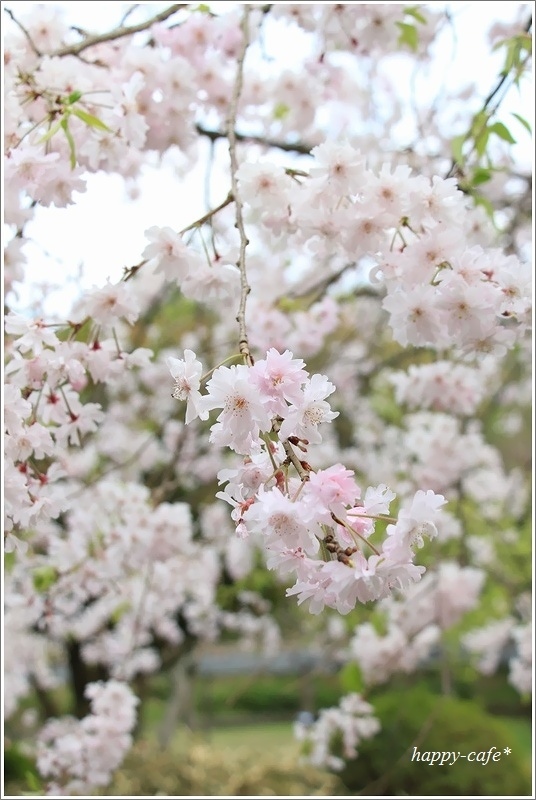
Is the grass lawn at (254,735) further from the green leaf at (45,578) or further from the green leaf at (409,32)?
the green leaf at (409,32)

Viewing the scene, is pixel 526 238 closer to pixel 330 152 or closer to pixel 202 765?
pixel 330 152

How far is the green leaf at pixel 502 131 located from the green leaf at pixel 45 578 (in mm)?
1831

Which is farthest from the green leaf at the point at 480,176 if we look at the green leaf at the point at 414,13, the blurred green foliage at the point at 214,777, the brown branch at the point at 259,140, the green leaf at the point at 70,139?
the blurred green foliage at the point at 214,777

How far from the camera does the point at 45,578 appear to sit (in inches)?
91.6

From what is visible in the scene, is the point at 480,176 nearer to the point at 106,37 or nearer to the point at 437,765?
the point at 106,37

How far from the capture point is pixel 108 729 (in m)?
2.42

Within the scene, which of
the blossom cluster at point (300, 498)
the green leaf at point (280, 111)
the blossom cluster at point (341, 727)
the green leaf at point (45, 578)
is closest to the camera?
the blossom cluster at point (300, 498)

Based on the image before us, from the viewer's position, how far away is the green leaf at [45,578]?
2.34 metres

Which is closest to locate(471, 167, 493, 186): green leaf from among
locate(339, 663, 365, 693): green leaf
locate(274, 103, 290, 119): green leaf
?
locate(274, 103, 290, 119): green leaf

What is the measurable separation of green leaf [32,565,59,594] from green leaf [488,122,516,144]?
1.83 metres

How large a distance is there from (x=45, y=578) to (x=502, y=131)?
185 centimetres

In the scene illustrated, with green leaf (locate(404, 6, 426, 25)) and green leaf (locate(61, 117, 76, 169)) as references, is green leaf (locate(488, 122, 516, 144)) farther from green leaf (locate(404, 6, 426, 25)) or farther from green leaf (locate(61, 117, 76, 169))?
green leaf (locate(61, 117, 76, 169))

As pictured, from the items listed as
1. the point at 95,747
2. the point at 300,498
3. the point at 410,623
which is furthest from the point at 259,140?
the point at 410,623

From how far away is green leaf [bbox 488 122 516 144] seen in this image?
67.0 inches
